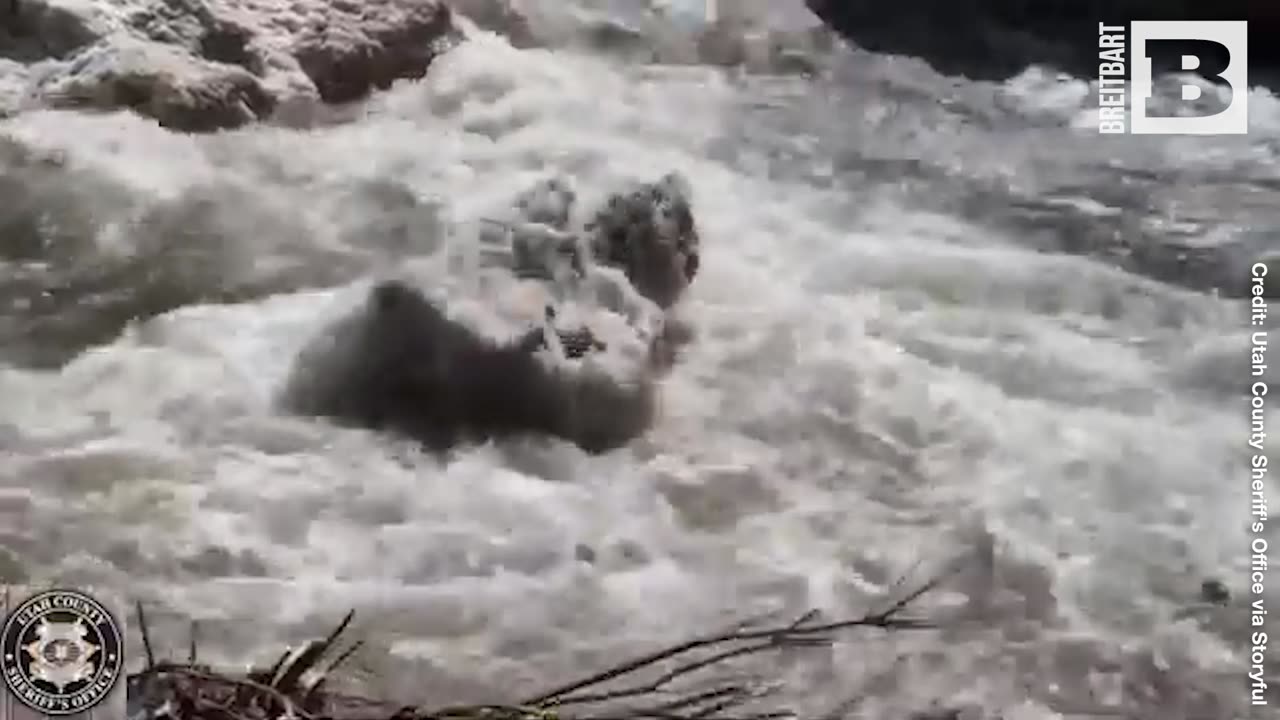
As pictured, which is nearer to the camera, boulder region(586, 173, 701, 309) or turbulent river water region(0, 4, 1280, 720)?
turbulent river water region(0, 4, 1280, 720)

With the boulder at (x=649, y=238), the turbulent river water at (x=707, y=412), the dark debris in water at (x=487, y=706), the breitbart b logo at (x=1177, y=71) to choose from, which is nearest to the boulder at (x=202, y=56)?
the turbulent river water at (x=707, y=412)

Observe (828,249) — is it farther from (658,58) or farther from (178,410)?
(178,410)

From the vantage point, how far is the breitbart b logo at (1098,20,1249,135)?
9.18ft

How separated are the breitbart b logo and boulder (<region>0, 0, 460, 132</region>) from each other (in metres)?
1.50

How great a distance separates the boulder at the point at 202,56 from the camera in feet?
8.54

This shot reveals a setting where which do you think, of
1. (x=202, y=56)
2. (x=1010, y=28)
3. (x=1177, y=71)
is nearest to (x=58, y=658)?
(x=202, y=56)

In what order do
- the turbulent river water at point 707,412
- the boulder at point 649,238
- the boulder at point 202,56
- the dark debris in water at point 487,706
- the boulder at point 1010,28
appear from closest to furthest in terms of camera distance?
the dark debris in water at point 487,706 → the turbulent river water at point 707,412 → the boulder at point 649,238 → the boulder at point 202,56 → the boulder at point 1010,28

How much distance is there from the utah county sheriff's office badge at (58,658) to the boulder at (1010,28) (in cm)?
253

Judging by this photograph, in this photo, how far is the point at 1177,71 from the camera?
2.70 meters

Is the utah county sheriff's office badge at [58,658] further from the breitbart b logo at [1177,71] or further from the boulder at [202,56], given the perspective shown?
the breitbart b logo at [1177,71]

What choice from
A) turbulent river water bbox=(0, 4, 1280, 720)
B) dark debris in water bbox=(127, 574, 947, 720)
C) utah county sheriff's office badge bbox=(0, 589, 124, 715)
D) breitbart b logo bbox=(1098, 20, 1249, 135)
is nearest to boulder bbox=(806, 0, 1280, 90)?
breitbart b logo bbox=(1098, 20, 1249, 135)

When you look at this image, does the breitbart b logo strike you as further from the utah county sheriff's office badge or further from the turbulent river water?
the utah county sheriff's office badge

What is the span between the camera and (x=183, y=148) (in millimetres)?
2541

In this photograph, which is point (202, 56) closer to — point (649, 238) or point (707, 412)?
point (649, 238)
